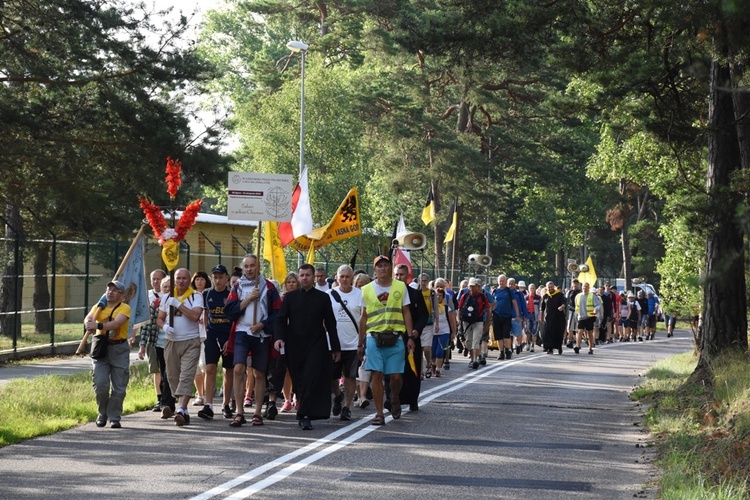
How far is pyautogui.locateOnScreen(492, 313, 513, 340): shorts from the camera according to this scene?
91.4ft

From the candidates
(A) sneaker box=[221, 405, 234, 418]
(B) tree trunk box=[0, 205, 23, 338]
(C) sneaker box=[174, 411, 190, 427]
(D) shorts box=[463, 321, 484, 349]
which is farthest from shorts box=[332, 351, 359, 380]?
(B) tree trunk box=[0, 205, 23, 338]

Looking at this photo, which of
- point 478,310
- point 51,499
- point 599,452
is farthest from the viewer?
point 478,310

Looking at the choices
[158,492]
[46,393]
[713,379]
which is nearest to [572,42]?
[713,379]

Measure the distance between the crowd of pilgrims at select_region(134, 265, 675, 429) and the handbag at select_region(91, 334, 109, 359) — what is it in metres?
1.19

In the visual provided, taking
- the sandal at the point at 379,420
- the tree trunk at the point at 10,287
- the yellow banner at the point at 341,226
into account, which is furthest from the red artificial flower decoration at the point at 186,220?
the tree trunk at the point at 10,287

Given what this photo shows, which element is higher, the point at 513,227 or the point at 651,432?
the point at 513,227

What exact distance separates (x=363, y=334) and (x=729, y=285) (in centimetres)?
572

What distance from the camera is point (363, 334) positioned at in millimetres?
14695

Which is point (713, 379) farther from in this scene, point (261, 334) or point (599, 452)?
point (261, 334)

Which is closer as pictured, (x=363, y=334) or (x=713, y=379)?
(x=363, y=334)

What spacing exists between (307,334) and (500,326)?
1472 centimetres

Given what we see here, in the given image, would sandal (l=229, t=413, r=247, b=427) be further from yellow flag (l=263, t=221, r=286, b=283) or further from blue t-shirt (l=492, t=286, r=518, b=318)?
blue t-shirt (l=492, t=286, r=518, b=318)

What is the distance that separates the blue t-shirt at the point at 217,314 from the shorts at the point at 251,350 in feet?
0.78

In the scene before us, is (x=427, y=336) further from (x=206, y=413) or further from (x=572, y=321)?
(x=572, y=321)
